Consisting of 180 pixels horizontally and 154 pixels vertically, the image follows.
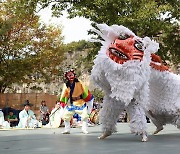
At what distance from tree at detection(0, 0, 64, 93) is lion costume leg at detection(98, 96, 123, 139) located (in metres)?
13.7

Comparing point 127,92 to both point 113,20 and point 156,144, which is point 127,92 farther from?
point 113,20

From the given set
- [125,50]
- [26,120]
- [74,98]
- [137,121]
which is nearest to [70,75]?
[74,98]

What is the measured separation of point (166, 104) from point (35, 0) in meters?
9.36

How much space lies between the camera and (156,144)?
689 cm

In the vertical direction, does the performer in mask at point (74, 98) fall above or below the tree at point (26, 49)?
below

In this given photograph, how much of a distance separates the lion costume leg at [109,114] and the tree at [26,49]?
13714 millimetres

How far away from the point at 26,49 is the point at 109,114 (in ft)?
50.0

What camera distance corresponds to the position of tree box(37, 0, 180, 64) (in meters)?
15.1

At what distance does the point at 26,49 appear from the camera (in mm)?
22266

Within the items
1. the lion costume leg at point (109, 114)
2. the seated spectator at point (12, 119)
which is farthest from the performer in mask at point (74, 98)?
the seated spectator at point (12, 119)

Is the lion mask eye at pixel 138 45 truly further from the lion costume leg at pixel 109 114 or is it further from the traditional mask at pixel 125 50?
the lion costume leg at pixel 109 114

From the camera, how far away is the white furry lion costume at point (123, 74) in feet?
23.7

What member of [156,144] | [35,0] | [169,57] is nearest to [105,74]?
[156,144]

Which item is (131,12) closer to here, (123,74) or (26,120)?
(26,120)
